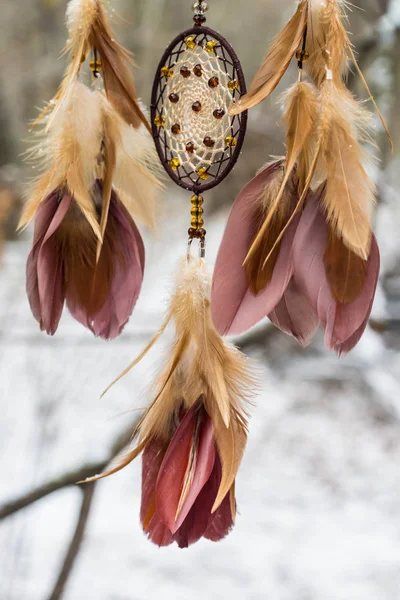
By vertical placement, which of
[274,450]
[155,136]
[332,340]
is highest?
[155,136]

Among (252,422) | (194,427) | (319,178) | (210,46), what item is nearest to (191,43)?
(210,46)

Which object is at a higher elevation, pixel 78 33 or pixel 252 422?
pixel 78 33

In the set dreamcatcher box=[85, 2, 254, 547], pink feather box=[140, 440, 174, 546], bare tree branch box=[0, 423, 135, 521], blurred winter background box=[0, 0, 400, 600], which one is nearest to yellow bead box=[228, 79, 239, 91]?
dreamcatcher box=[85, 2, 254, 547]

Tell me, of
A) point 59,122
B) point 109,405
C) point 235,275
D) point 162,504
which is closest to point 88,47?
point 59,122

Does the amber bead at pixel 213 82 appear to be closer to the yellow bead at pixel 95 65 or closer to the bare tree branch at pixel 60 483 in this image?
the yellow bead at pixel 95 65

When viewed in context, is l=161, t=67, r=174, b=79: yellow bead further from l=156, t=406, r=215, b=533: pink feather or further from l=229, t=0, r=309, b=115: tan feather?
l=156, t=406, r=215, b=533: pink feather

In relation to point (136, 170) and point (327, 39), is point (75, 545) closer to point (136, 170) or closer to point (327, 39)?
point (136, 170)

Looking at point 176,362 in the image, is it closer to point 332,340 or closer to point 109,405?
point 332,340
